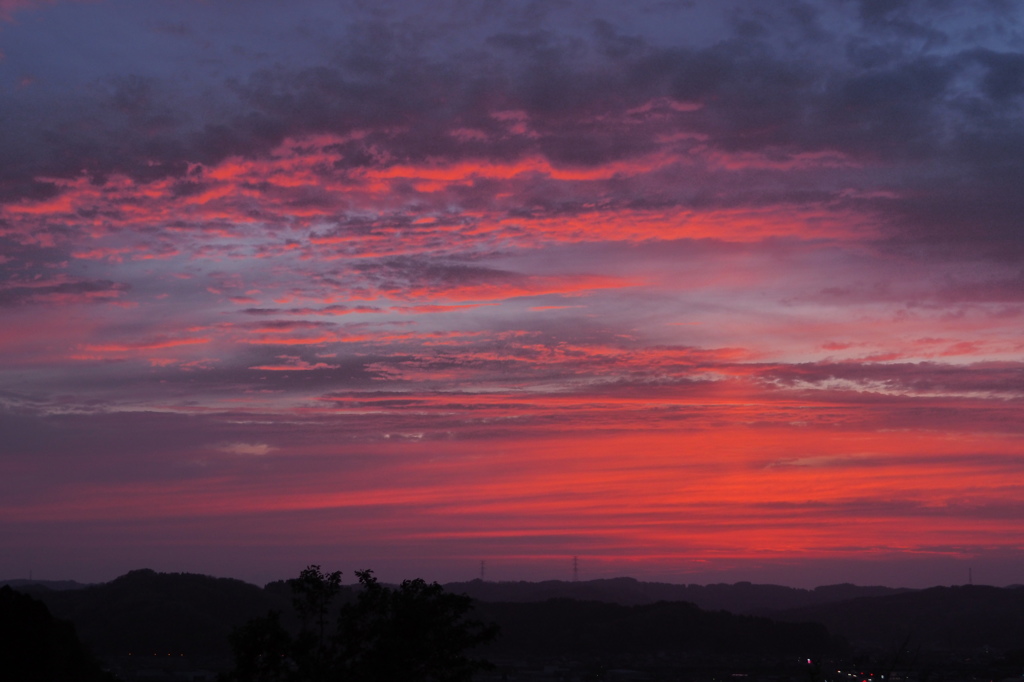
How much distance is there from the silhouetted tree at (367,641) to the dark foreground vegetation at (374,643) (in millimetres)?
34

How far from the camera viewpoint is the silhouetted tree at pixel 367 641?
77.7ft

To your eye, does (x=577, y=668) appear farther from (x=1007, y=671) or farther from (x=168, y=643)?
(x=168, y=643)

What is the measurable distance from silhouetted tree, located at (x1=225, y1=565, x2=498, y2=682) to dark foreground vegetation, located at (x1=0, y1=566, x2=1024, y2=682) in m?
0.03

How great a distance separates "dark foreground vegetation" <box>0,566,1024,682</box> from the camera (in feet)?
79.4

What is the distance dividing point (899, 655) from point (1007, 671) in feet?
438

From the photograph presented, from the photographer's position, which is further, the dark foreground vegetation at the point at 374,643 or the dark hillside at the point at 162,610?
the dark hillside at the point at 162,610

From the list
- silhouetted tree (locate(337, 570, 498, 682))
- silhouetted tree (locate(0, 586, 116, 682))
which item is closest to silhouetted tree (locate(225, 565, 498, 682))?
silhouetted tree (locate(337, 570, 498, 682))

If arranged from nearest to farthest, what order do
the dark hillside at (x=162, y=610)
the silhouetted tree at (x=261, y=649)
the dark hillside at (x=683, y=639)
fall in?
1. the silhouetted tree at (x=261, y=649)
2. the dark hillside at (x=162, y=610)
3. the dark hillside at (x=683, y=639)

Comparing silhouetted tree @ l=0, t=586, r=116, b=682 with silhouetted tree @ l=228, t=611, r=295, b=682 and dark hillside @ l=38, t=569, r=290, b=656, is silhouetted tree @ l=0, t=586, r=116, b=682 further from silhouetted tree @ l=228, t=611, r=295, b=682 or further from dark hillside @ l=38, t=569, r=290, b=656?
dark hillside @ l=38, t=569, r=290, b=656

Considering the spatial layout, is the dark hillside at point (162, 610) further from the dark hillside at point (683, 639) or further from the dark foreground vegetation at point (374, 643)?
the dark hillside at point (683, 639)

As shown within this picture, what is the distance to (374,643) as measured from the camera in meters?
24.7

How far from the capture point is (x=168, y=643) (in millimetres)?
161375

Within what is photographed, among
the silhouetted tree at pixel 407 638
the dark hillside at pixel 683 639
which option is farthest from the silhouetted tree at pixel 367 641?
the dark hillside at pixel 683 639

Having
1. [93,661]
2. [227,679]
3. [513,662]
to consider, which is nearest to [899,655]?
[227,679]
